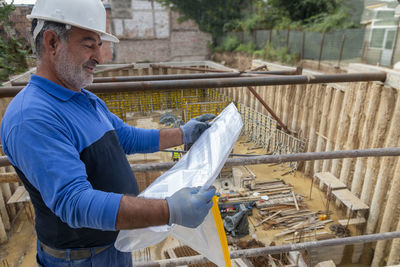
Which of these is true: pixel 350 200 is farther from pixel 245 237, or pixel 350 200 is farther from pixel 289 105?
pixel 289 105

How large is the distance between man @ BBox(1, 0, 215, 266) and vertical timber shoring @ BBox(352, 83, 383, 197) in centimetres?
637

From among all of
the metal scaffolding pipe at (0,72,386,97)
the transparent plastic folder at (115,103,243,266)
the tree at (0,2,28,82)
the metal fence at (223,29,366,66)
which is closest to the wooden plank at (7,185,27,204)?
the tree at (0,2,28,82)

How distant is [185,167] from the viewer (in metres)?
1.59

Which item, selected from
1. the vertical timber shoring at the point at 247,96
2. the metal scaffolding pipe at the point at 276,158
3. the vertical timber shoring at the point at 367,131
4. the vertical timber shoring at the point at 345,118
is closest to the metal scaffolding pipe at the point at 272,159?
the metal scaffolding pipe at the point at 276,158

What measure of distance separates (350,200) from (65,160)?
8.19 meters

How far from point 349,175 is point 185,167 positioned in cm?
805

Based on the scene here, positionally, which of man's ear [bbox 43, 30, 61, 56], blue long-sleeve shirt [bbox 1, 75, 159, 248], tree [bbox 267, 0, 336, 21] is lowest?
blue long-sleeve shirt [bbox 1, 75, 159, 248]

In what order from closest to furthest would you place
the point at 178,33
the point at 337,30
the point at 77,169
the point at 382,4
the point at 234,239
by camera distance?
the point at 77,169, the point at 234,239, the point at 337,30, the point at 382,4, the point at 178,33

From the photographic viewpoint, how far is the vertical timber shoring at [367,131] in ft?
20.4

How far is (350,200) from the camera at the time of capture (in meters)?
7.56

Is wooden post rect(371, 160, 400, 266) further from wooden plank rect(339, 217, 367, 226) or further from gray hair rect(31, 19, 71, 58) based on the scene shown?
gray hair rect(31, 19, 71, 58)

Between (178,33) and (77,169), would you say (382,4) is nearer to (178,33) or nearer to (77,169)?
→ (178,33)

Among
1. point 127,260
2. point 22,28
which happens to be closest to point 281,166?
point 127,260

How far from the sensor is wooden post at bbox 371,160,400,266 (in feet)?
19.7
